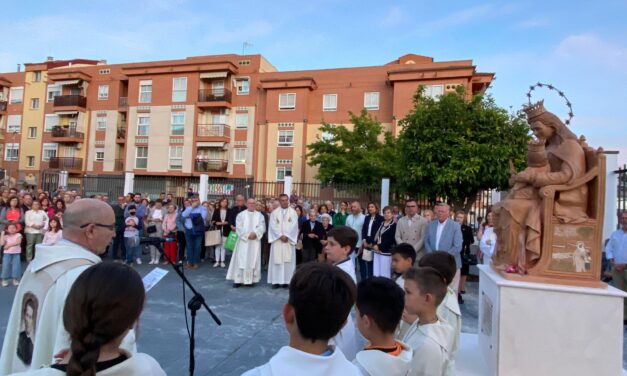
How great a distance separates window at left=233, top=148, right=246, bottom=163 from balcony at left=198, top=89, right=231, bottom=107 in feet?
11.0

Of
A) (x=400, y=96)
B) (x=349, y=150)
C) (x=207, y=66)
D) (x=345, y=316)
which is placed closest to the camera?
(x=345, y=316)

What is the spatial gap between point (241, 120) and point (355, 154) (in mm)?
11117

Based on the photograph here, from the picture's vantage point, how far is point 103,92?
111ft

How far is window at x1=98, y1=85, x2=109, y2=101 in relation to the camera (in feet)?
111

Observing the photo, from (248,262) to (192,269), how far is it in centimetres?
245

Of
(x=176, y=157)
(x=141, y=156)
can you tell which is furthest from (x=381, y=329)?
(x=141, y=156)

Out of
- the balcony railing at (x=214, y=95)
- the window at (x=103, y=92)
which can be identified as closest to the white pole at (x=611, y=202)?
the balcony railing at (x=214, y=95)

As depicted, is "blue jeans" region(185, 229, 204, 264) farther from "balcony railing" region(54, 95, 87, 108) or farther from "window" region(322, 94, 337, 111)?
"balcony railing" region(54, 95, 87, 108)

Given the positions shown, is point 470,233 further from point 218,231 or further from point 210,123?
point 210,123

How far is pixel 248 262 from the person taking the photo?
345 inches

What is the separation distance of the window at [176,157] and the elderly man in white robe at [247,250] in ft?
78.7

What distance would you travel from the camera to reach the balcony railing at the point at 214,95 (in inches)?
1204

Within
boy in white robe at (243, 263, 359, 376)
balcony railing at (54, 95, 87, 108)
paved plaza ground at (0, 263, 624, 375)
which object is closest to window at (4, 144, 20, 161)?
balcony railing at (54, 95, 87, 108)

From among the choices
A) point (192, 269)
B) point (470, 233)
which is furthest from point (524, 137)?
point (192, 269)
